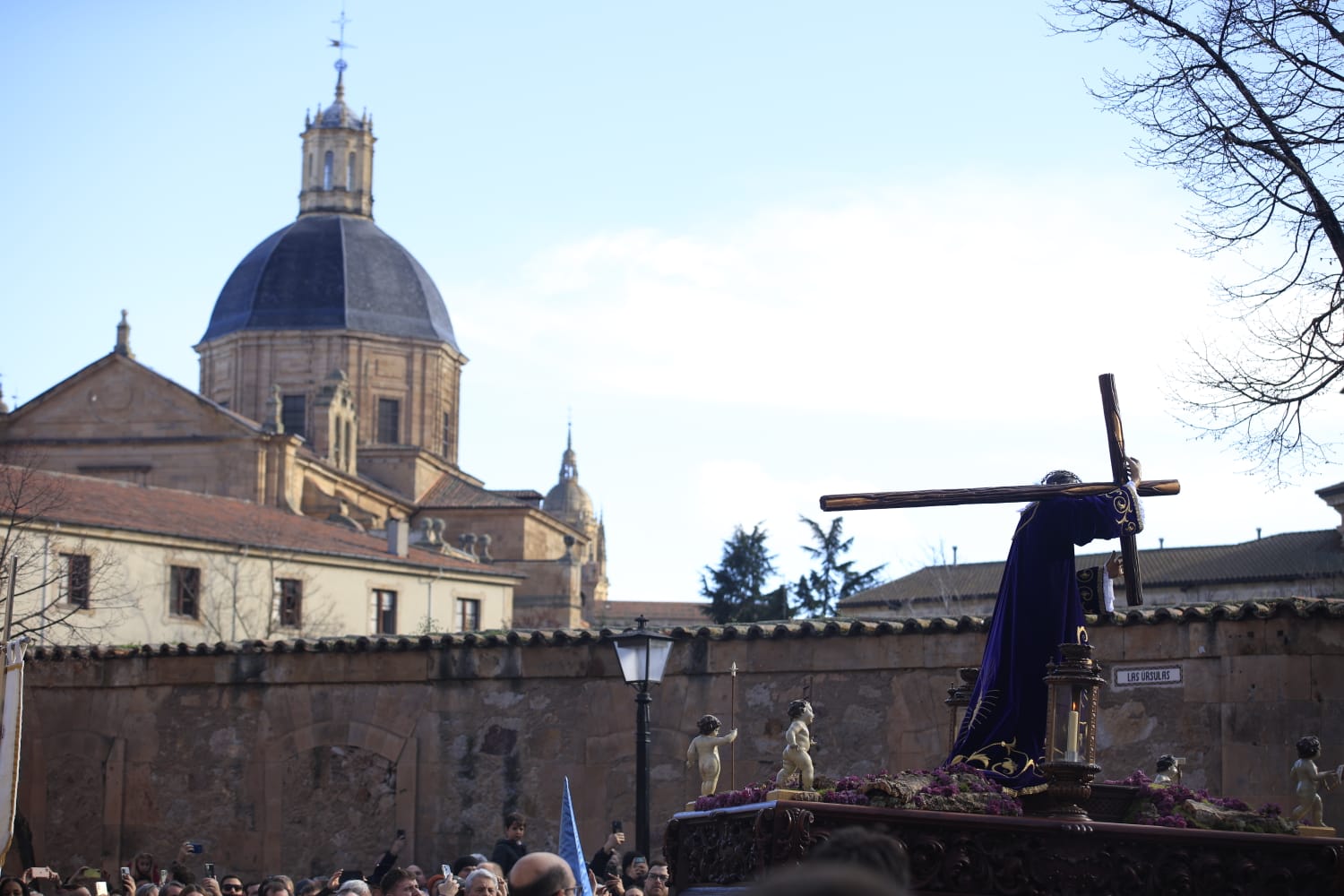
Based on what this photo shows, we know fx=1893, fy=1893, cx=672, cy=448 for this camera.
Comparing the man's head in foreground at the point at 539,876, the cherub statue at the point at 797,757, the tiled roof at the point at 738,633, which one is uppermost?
the tiled roof at the point at 738,633

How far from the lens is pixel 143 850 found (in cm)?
1977

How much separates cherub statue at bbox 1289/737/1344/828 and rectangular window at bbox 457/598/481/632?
39613 mm

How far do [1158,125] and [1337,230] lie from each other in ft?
5.10

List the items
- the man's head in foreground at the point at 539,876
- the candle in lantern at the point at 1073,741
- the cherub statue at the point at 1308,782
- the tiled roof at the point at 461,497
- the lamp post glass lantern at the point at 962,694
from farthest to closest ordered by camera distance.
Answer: the tiled roof at the point at 461,497 → the lamp post glass lantern at the point at 962,694 → the cherub statue at the point at 1308,782 → the candle in lantern at the point at 1073,741 → the man's head in foreground at the point at 539,876

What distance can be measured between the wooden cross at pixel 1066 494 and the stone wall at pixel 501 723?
711 cm

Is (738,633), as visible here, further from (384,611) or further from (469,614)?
(469,614)

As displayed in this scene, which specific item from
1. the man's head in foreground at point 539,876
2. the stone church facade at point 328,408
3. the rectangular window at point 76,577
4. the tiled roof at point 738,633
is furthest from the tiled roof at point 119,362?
the man's head in foreground at point 539,876

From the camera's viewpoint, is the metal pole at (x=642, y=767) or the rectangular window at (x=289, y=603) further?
the rectangular window at (x=289, y=603)

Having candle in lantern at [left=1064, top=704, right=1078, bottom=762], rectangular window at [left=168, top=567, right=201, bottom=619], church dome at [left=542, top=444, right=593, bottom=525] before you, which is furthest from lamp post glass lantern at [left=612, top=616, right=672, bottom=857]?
church dome at [left=542, top=444, right=593, bottom=525]

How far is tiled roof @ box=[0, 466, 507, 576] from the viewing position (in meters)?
36.0

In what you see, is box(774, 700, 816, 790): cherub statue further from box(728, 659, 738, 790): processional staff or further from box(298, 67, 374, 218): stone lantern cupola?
box(298, 67, 374, 218): stone lantern cupola

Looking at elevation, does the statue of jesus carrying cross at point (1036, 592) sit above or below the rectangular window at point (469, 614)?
below

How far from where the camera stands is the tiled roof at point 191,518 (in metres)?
36.0

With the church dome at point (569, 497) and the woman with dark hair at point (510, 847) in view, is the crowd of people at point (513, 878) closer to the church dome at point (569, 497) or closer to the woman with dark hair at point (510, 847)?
Result: the woman with dark hair at point (510, 847)
